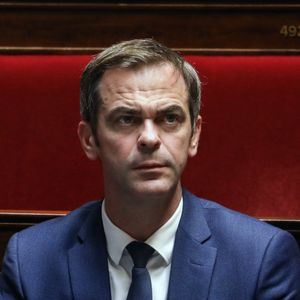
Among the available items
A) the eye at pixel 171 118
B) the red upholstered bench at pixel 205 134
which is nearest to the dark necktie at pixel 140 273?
the eye at pixel 171 118

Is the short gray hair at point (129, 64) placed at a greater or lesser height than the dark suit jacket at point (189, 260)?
greater

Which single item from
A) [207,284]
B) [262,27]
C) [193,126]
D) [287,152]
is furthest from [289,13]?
[207,284]

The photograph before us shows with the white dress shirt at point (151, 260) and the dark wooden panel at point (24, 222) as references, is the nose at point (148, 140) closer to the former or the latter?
the white dress shirt at point (151, 260)

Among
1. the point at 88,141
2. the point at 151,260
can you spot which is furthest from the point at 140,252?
the point at 88,141

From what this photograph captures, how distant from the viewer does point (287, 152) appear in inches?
30.9

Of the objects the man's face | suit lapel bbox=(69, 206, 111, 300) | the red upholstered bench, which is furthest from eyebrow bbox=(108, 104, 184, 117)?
the red upholstered bench

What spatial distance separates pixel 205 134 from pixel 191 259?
26cm

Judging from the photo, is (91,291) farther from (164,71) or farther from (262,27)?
(262,27)

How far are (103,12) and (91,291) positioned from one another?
37cm

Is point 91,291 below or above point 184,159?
below

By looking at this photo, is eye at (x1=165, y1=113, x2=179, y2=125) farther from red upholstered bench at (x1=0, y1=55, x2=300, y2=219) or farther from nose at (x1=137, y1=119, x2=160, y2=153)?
red upholstered bench at (x1=0, y1=55, x2=300, y2=219)

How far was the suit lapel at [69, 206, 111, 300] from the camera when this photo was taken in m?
0.56

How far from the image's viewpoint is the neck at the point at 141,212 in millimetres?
561

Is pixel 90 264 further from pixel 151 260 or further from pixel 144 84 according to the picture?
pixel 144 84
